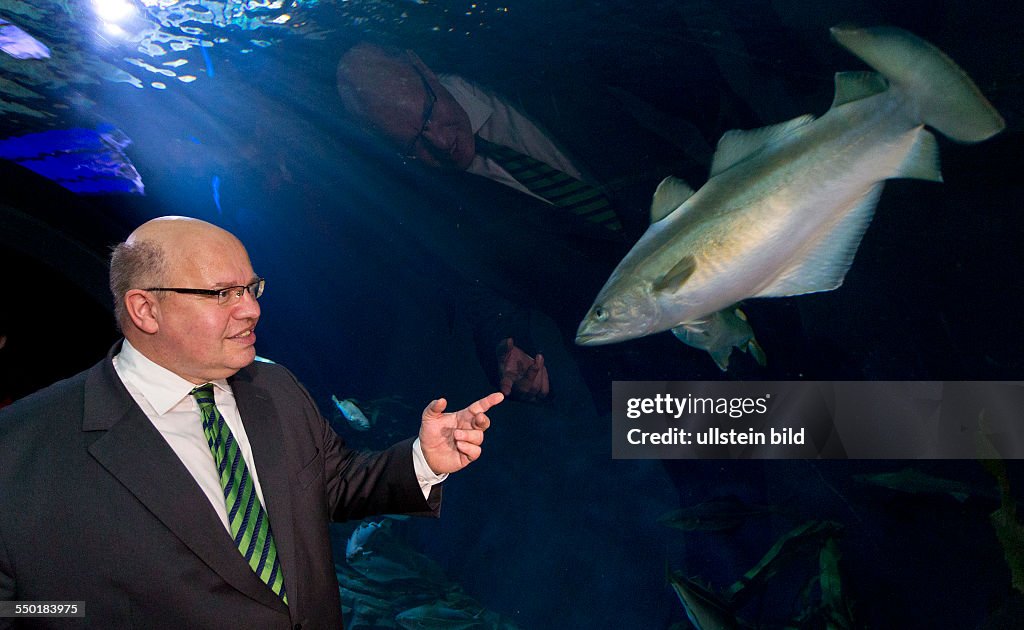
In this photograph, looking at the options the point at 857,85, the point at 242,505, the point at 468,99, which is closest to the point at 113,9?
the point at 468,99

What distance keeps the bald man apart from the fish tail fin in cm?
205

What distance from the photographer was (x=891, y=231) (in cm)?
314

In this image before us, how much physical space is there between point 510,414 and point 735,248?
4.24 m

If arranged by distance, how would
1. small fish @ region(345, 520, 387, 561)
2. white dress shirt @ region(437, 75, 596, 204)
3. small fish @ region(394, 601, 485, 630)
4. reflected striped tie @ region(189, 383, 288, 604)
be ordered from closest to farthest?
reflected striped tie @ region(189, 383, 288, 604), white dress shirt @ region(437, 75, 596, 204), small fish @ region(394, 601, 485, 630), small fish @ region(345, 520, 387, 561)

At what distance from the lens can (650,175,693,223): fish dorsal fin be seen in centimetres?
304

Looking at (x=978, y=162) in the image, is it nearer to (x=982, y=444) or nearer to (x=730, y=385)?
(x=982, y=444)

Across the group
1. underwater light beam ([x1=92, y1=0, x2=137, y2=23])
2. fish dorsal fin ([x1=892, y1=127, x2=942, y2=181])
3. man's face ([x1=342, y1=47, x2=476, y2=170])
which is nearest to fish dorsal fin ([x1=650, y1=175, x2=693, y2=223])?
fish dorsal fin ([x1=892, y1=127, x2=942, y2=181])

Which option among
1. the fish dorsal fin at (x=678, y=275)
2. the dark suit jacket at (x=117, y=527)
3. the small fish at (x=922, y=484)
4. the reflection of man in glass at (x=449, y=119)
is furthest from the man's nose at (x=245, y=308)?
the small fish at (x=922, y=484)

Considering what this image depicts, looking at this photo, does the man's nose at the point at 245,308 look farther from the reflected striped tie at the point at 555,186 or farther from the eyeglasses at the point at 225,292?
the reflected striped tie at the point at 555,186

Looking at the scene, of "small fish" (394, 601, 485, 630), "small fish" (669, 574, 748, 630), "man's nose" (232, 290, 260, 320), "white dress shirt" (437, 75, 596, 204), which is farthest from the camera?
"small fish" (394, 601, 485, 630)

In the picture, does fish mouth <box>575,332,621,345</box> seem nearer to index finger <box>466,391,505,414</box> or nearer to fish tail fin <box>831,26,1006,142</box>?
index finger <box>466,391,505,414</box>

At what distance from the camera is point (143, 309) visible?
6.55 feet

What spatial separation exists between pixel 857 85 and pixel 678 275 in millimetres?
1050

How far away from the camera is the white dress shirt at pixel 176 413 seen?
1.99 m
